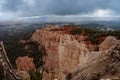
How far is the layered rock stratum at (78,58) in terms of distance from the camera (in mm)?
4797

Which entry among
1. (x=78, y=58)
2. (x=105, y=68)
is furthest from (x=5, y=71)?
(x=78, y=58)

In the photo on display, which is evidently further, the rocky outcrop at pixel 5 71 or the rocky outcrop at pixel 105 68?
the rocky outcrop at pixel 5 71

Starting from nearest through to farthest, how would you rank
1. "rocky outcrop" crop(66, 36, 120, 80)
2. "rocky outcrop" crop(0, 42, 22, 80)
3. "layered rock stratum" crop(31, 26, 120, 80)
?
"rocky outcrop" crop(66, 36, 120, 80) → "layered rock stratum" crop(31, 26, 120, 80) → "rocky outcrop" crop(0, 42, 22, 80)

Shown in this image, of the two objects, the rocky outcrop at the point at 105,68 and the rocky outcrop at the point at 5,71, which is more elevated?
the rocky outcrop at the point at 105,68

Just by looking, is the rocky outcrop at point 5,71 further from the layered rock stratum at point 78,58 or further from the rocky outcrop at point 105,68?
the rocky outcrop at point 105,68

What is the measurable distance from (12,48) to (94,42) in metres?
45.0

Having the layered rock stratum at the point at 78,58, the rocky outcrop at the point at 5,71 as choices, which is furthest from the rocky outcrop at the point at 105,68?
the rocky outcrop at the point at 5,71

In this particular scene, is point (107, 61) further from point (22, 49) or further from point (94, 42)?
point (22, 49)

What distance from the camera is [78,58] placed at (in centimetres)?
3047

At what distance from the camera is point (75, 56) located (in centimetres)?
3172

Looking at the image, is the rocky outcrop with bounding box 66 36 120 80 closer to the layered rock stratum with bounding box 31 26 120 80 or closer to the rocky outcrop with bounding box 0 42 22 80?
the layered rock stratum with bounding box 31 26 120 80

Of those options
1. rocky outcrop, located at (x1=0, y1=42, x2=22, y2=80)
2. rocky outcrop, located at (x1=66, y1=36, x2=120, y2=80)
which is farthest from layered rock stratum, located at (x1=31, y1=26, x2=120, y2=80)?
rocky outcrop, located at (x1=0, y1=42, x2=22, y2=80)

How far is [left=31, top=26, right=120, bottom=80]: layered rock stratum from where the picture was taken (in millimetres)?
4797

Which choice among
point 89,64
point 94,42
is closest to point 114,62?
point 89,64
